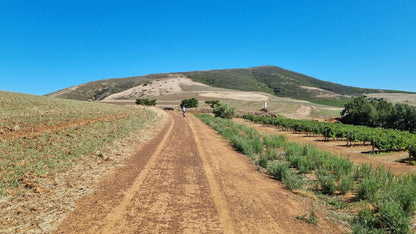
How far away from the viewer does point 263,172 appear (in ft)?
31.8

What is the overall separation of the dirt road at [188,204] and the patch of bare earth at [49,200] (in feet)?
1.03

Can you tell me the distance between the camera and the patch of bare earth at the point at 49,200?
442cm

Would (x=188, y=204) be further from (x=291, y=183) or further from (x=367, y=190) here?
(x=367, y=190)

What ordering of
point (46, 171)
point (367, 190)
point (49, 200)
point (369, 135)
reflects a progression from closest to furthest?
point (49, 200) < point (367, 190) < point (46, 171) < point (369, 135)

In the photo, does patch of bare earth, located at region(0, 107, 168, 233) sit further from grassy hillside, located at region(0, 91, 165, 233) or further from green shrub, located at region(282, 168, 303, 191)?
green shrub, located at region(282, 168, 303, 191)

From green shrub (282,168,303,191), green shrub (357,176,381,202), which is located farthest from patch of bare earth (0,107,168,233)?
green shrub (357,176,381,202)

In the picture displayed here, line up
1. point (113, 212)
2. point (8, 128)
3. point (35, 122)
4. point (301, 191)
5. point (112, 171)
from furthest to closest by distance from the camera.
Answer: point (35, 122)
point (8, 128)
point (112, 171)
point (301, 191)
point (113, 212)

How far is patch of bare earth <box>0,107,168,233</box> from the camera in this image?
14.5 feet

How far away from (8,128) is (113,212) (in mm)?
13622

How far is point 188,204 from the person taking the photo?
560 cm

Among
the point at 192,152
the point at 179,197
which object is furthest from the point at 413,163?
the point at 179,197

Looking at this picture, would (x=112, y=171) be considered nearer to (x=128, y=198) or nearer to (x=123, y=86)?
(x=128, y=198)

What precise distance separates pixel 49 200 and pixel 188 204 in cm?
331

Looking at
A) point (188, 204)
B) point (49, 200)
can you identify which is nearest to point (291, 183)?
point (188, 204)
